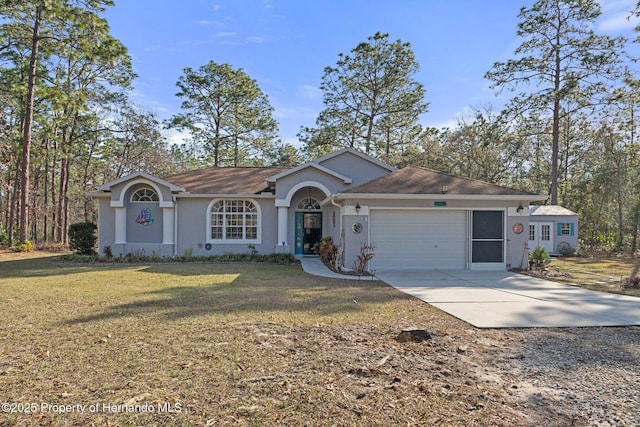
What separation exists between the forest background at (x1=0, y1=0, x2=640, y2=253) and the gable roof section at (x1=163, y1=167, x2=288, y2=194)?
7317mm

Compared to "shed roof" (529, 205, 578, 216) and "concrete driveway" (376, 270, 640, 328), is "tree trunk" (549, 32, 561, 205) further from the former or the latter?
"concrete driveway" (376, 270, 640, 328)

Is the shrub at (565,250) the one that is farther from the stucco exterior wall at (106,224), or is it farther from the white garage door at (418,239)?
the stucco exterior wall at (106,224)

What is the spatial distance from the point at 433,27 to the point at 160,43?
38.5ft

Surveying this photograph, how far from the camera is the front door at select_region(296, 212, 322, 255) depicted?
16844mm

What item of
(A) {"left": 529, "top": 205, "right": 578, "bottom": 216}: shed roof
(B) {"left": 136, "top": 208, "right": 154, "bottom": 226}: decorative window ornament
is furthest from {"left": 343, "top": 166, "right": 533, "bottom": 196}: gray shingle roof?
(A) {"left": 529, "top": 205, "right": 578, "bottom": 216}: shed roof

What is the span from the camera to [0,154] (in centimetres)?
1830

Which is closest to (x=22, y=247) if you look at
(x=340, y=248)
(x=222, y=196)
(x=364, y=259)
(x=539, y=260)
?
(x=222, y=196)

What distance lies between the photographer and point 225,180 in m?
17.7

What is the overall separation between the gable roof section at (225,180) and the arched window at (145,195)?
123 centimetres

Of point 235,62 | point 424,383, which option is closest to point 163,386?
point 424,383

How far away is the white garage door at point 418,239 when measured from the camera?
491 inches

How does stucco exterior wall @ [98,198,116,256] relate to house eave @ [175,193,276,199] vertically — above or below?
below

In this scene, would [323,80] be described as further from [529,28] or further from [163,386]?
[163,386]

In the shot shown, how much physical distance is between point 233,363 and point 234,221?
41.9 feet
